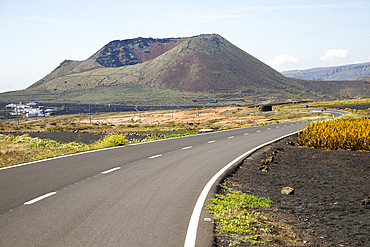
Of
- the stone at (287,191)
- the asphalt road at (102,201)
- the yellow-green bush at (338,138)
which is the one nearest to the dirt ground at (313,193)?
the stone at (287,191)

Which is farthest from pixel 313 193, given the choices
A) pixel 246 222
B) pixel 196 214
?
pixel 196 214

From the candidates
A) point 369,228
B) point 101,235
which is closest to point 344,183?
Answer: point 369,228

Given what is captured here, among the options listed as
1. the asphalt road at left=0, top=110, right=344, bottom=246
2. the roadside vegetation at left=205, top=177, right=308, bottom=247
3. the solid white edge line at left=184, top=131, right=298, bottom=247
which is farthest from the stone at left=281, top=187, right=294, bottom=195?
the asphalt road at left=0, top=110, right=344, bottom=246

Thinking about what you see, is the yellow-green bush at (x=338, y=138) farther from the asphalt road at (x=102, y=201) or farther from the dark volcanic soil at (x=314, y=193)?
the asphalt road at (x=102, y=201)

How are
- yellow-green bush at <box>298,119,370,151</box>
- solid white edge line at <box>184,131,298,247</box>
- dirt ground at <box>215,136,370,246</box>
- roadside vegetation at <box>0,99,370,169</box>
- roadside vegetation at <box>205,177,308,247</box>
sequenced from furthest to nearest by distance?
1. roadside vegetation at <box>0,99,370,169</box>
2. yellow-green bush at <box>298,119,370,151</box>
3. dirt ground at <box>215,136,370,246</box>
4. roadside vegetation at <box>205,177,308,247</box>
5. solid white edge line at <box>184,131,298,247</box>

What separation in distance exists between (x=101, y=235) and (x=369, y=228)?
4494mm

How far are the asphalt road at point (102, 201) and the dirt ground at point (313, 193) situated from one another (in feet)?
3.45

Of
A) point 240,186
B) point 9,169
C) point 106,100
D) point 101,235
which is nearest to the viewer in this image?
point 101,235

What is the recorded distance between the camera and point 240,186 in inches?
361

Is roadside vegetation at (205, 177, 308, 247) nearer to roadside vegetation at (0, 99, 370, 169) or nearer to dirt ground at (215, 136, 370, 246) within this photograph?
dirt ground at (215, 136, 370, 246)

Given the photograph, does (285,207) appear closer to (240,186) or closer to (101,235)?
(240,186)

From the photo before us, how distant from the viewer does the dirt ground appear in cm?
556

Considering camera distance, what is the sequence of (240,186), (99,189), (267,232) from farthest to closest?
(240,186)
(99,189)
(267,232)

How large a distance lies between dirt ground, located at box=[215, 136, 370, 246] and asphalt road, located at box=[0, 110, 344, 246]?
1.05 m
